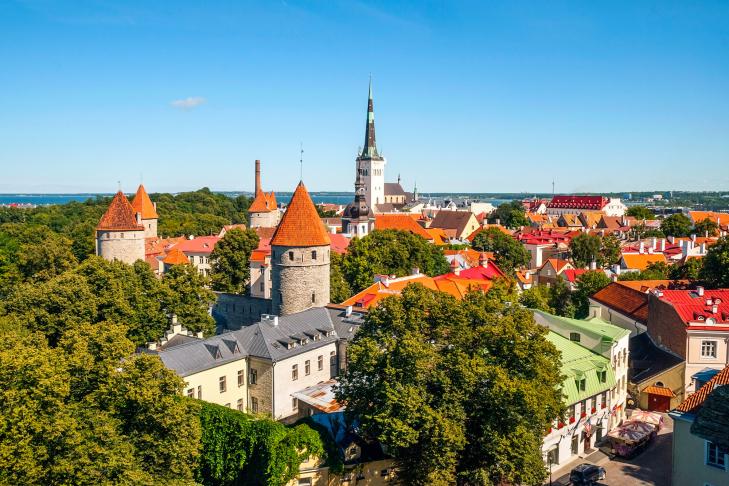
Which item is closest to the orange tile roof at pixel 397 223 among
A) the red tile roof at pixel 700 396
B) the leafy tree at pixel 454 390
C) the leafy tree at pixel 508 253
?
the leafy tree at pixel 508 253

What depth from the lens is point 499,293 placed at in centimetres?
2475

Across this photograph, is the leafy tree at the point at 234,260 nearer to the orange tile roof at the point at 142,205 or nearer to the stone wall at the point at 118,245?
the stone wall at the point at 118,245

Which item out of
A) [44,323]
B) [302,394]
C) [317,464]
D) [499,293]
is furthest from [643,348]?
[44,323]

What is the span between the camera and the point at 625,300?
40.8 metres

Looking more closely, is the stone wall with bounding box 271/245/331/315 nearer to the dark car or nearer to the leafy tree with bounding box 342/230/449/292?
the leafy tree with bounding box 342/230/449/292

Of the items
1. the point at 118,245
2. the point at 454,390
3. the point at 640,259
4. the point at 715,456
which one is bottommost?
the point at 715,456

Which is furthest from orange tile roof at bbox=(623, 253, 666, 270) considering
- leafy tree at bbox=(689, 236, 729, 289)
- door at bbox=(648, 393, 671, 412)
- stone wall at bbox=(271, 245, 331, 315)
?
stone wall at bbox=(271, 245, 331, 315)

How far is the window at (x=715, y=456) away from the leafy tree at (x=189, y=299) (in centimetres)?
2667

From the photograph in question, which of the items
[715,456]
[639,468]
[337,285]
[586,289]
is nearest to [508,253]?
[586,289]

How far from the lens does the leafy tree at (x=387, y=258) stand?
47.9 m

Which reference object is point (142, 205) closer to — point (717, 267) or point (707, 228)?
point (717, 267)

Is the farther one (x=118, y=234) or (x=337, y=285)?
(x=118, y=234)

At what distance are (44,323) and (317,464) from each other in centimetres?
1912

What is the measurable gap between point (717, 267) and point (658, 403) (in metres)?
14.4
